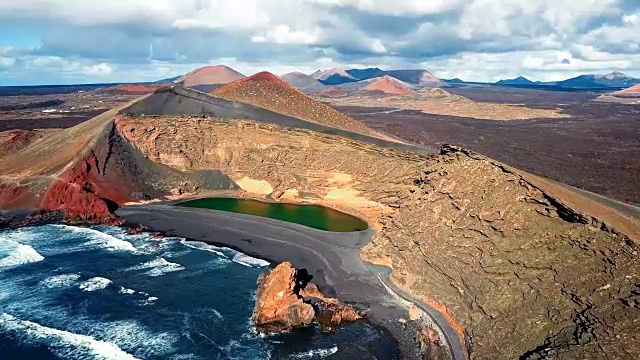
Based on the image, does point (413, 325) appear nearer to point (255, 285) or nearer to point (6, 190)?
point (255, 285)

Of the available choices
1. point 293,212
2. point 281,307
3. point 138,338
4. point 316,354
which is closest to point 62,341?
point 138,338

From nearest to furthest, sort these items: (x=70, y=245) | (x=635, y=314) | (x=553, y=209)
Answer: (x=635, y=314)
(x=553, y=209)
(x=70, y=245)

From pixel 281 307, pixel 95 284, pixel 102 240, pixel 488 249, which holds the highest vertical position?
pixel 488 249

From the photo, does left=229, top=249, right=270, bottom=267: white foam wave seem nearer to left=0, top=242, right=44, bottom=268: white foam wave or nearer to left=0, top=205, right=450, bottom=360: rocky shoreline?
left=0, top=205, right=450, bottom=360: rocky shoreline

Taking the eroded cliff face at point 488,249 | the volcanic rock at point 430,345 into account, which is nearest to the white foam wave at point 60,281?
the eroded cliff face at point 488,249

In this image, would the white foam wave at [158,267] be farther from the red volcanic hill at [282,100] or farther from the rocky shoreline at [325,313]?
the red volcanic hill at [282,100]

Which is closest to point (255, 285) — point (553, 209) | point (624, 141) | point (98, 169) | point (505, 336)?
point (505, 336)

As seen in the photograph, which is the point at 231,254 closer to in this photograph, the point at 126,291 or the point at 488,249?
the point at 126,291
